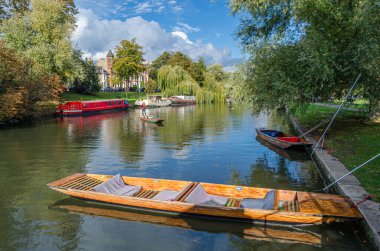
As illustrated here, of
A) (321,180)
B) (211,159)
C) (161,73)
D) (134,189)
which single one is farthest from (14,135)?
(161,73)

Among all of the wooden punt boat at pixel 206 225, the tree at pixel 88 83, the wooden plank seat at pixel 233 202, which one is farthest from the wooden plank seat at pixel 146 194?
the tree at pixel 88 83

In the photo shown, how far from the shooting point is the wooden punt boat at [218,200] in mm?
8000

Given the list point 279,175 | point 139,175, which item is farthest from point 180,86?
point 279,175

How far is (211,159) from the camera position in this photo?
16.6 metres

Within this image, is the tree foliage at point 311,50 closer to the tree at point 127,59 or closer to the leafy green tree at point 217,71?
the tree at point 127,59

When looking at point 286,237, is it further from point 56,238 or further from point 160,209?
point 56,238

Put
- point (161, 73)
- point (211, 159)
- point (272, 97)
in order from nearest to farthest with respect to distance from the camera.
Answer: point (211, 159) < point (272, 97) < point (161, 73)

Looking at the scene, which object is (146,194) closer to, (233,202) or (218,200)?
(218,200)

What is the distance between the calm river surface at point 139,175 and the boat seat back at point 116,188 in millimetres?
541

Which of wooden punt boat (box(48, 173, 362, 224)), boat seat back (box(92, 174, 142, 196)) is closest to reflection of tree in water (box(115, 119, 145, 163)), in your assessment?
boat seat back (box(92, 174, 142, 196))

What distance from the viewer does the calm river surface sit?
7.84 m

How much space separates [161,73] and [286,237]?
67808mm

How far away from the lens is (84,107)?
43688 mm

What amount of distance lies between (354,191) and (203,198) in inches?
171
